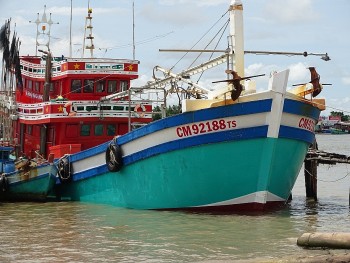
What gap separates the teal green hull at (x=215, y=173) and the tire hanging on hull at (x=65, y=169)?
12.6ft

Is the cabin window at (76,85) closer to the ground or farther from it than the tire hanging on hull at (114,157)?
farther from it

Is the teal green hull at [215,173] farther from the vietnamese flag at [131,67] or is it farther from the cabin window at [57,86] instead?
the cabin window at [57,86]

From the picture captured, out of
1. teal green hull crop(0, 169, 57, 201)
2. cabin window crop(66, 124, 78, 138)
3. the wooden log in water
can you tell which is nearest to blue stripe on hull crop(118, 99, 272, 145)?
the wooden log in water

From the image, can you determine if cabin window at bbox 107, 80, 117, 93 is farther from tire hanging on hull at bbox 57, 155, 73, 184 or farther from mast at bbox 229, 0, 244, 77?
mast at bbox 229, 0, 244, 77

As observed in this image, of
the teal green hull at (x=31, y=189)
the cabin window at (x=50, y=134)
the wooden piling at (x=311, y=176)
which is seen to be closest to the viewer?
the teal green hull at (x=31, y=189)

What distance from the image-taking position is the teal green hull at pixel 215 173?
1712 centimetres

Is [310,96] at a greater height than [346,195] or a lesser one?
greater

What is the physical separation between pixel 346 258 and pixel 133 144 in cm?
932

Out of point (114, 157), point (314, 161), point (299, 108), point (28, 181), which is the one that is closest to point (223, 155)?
point (299, 108)

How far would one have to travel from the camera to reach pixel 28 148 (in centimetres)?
2731

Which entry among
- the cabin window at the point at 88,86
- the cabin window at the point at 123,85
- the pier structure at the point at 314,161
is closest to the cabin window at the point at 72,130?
the cabin window at the point at 88,86

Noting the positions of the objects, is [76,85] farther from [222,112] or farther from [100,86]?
[222,112]

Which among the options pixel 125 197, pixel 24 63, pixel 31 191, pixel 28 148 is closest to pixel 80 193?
pixel 31 191

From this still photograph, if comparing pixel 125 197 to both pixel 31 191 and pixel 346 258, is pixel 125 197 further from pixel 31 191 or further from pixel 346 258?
pixel 346 258
